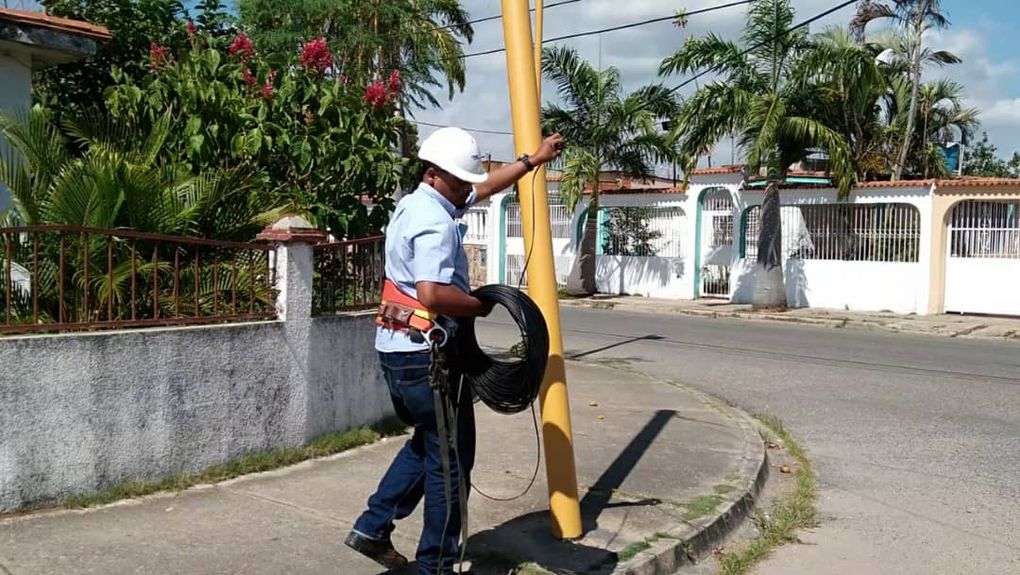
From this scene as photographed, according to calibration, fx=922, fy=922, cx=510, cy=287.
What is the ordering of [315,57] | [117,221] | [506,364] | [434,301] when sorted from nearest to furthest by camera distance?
[434,301]
[506,364]
[117,221]
[315,57]

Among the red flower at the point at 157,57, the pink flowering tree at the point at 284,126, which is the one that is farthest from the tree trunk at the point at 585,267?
the red flower at the point at 157,57

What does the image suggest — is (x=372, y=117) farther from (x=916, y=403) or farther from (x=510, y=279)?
(x=510, y=279)

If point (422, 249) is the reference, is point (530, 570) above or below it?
below

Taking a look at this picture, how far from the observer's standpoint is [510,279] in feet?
86.7

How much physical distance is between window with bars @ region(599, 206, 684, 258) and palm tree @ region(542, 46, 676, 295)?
67.0 inches

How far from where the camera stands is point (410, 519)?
476cm

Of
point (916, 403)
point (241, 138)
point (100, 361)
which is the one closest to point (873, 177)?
point (916, 403)

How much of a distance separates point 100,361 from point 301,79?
342 centimetres

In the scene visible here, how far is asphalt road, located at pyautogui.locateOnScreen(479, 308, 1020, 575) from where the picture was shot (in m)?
4.85

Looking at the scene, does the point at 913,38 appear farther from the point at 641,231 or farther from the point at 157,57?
the point at 157,57

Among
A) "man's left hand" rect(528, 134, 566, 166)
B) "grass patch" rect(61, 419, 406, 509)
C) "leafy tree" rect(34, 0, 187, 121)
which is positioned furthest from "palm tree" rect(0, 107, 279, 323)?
"man's left hand" rect(528, 134, 566, 166)

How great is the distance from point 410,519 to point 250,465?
129 centimetres

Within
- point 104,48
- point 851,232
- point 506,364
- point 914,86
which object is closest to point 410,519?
point 506,364

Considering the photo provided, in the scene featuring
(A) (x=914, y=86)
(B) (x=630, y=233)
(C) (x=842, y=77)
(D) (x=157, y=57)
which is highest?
(A) (x=914, y=86)
